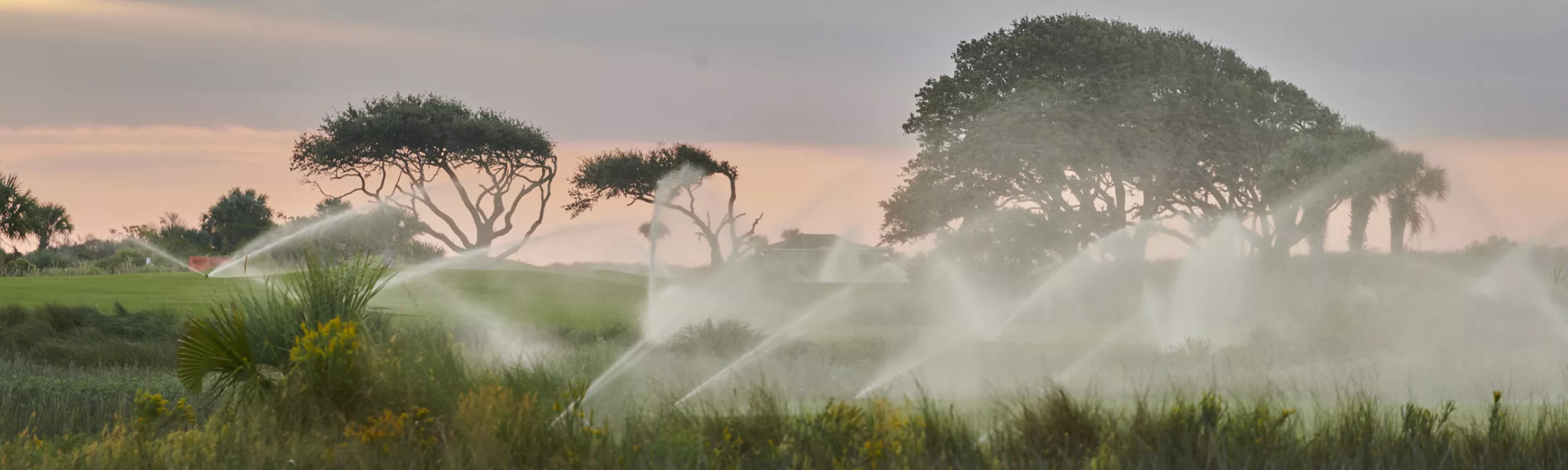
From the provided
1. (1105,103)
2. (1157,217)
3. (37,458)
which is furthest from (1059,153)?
(37,458)

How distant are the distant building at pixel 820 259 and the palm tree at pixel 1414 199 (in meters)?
14.9

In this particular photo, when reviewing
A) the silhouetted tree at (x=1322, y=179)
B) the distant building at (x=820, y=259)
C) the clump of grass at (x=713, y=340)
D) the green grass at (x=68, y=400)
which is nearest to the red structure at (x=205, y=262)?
the distant building at (x=820, y=259)

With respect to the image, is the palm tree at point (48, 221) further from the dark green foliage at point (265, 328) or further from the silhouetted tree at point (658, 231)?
the dark green foliage at point (265, 328)

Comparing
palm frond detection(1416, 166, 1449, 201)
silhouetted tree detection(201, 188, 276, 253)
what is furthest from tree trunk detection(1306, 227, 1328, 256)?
silhouetted tree detection(201, 188, 276, 253)

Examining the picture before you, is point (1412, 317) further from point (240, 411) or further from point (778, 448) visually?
point (240, 411)

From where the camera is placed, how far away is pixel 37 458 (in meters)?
7.83

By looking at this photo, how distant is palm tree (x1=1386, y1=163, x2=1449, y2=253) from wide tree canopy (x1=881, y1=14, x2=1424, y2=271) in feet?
8.65

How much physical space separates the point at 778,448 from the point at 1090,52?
26494mm

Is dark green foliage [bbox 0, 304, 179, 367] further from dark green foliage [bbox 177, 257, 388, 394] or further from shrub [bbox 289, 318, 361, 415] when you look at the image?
shrub [bbox 289, 318, 361, 415]

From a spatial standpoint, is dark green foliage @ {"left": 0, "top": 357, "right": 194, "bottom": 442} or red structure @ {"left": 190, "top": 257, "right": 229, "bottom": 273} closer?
dark green foliage @ {"left": 0, "top": 357, "right": 194, "bottom": 442}

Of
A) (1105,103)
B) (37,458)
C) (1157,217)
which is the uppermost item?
(1105,103)

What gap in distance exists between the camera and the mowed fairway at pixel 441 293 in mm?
23000

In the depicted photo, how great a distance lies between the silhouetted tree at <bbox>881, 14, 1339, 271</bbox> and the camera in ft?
99.0

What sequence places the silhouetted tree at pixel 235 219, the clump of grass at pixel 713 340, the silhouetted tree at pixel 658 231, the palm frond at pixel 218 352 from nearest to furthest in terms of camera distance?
the palm frond at pixel 218 352 → the clump of grass at pixel 713 340 → the silhouetted tree at pixel 658 231 → the silhouetted tree at pixel 235 219
